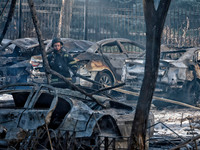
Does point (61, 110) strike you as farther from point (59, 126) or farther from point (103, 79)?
point (103, 79)

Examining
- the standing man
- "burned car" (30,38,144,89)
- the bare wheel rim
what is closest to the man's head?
the standing man

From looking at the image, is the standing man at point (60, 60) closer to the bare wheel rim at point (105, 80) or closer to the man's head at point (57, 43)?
the man's head at point (57, 43)

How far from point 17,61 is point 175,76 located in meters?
5.69

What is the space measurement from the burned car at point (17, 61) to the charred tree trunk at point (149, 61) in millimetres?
7062

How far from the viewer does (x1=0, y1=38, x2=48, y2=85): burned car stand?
37.3 feet

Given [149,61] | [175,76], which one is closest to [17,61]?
[175,76]

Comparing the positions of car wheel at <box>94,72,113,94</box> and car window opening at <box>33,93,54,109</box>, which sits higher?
car window opening at <box>33,93,54,109</box>

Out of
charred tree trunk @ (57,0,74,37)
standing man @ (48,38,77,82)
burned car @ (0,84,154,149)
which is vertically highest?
charred tree trunk @ (57,0,74,37)

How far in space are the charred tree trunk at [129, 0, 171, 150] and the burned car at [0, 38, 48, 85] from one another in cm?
706

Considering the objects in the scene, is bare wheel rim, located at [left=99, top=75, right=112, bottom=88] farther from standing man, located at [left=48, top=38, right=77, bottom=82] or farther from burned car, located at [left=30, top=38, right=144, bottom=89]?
standing man, located at [left=48, top=38, right=77, bottom=82]

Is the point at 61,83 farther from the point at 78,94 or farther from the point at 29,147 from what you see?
the point at 29,147

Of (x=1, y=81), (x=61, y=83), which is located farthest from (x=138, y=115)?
(x=1, y=81)

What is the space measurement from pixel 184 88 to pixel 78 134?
21.6 ft

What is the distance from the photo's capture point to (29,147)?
4.32 metres
